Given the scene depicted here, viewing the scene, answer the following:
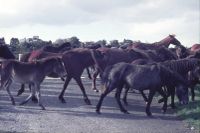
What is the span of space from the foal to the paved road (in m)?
0.68

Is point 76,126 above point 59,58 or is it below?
below

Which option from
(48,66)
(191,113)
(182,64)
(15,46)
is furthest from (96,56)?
(15,46)

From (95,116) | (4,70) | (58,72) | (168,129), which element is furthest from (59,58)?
(168,129)

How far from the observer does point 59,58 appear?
13414 mm

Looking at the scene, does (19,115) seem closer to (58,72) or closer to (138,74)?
(58,72)

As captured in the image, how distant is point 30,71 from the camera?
A: 42.7 ft

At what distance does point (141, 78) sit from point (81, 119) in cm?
219

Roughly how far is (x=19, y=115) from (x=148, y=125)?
135 inches

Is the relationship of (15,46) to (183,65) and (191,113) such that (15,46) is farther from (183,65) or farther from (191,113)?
(191,113)

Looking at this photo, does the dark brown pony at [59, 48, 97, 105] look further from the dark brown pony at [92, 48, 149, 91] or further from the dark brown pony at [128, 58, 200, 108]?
the dark brown pony at [128, 58, 200, 108]

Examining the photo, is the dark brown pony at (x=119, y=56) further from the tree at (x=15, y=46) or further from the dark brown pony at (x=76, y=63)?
the tree at (x=15, y=46)

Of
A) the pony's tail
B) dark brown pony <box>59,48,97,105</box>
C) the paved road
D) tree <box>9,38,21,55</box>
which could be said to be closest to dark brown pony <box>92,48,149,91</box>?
the pony's tail

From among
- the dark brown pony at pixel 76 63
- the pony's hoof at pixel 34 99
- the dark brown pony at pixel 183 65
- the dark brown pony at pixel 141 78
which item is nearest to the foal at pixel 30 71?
the pony's hoof at pixel 34 99

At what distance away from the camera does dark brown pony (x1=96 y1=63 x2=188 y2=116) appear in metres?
12.1
